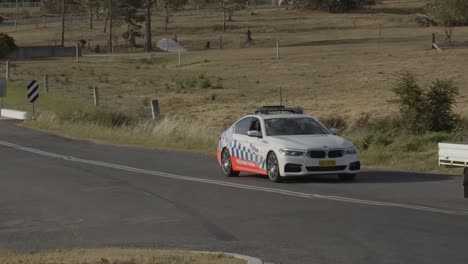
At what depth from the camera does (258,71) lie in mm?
70000

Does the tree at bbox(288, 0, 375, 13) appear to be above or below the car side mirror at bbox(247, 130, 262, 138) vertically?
below

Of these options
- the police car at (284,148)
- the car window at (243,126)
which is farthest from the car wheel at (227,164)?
the car window at (243,126)

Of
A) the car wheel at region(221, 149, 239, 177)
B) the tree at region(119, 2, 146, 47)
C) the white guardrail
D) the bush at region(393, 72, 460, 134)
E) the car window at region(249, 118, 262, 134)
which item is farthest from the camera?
the tree at region(119, 2, 146, 47)

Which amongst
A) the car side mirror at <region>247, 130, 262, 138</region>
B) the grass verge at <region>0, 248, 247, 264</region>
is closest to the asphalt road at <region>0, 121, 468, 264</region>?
the grass verge at <region>0, 248, 247, 264</region>

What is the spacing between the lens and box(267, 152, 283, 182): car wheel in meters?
20.6

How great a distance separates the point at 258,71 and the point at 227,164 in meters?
47.6

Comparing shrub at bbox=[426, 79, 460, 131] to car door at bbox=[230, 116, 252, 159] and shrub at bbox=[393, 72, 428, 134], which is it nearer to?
shrub at bbox=[393, 72, 428, 134]

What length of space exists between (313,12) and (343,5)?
4155 mm

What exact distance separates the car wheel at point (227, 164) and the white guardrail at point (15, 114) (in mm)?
22502

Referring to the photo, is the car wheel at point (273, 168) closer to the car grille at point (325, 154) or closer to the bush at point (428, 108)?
the car grille at point (325, 154)

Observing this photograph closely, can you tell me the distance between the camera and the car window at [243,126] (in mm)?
22250

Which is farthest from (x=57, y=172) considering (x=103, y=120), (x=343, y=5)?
(x=343, y=5)

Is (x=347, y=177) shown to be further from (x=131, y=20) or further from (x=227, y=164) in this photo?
(x=131, y=20)

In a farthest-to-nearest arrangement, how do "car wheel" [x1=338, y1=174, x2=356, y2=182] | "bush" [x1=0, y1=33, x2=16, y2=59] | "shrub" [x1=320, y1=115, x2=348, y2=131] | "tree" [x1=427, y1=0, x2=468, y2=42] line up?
"bush" [x1=0, y1=33, x2=16, y2=59] → "tree" [x1=427, y1=0, x2=468, y2=42] → "shrub" [x1=320, y1=115, x2=348, y2=131] → "car wheel" [x1=338, y1=174, x2=356, y2=182]
